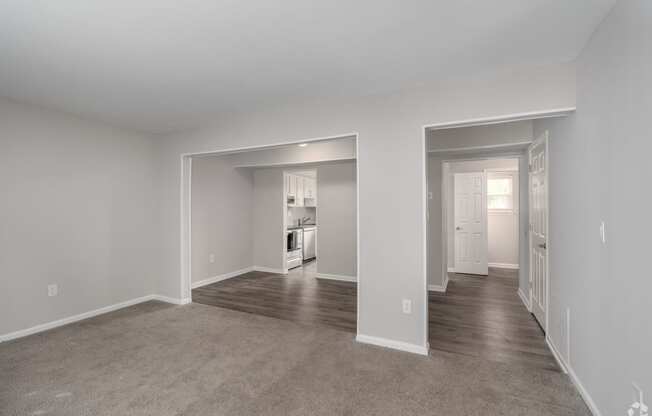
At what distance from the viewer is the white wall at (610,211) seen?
1.44 m

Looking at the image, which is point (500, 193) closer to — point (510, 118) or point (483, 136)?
point (483, 136)

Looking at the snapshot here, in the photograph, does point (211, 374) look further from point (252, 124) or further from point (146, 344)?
point (252, 124)

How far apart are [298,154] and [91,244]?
324 centimetres

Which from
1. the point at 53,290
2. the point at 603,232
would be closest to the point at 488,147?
the point at 603,232

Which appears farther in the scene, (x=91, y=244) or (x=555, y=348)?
(x=91, y=244)

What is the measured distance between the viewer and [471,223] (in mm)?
6387

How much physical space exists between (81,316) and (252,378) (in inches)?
107

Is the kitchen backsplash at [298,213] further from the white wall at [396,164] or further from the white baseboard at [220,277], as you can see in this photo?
the white wall at [396,164]

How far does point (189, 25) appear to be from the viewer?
1.95m

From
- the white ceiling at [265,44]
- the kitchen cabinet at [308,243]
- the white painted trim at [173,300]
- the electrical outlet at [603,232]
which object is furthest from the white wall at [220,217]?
the electrical outlet at [603,232]

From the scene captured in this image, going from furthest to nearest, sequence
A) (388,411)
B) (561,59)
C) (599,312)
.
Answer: (561,59), (388,411), (599,312)

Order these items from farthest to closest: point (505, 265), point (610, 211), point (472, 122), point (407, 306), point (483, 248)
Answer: point (505, 265), point (483, 248), point (407, 306), point (472, 122), point (610, 211)

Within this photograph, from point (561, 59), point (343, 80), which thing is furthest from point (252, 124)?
point (561, 59)

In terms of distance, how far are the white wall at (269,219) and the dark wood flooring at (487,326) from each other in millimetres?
A: 3163
